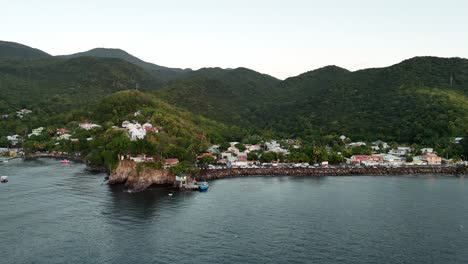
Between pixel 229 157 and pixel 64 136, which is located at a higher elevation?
pixel 64 136

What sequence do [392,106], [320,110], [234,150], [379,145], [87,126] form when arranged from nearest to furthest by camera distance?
[234,150]
[379,145]
[87,126]
[392,106]
[320,110]

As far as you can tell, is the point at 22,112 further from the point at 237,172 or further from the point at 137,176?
the point at 137,176

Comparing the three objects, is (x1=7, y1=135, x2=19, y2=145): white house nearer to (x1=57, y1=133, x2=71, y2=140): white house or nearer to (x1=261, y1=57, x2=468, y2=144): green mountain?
(x1=57, y1=133, x2=71, y2=140): white house

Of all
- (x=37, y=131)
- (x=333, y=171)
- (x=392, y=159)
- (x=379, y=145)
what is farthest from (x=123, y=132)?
(x=379, y=145)

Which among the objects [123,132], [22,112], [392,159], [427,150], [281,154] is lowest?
[392,159]

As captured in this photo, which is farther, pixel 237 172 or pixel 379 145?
pixel 379 145

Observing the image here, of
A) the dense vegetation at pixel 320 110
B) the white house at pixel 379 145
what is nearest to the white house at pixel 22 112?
the dense vegetation at pixel 320 110

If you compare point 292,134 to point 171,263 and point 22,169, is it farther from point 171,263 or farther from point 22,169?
point 171,263
